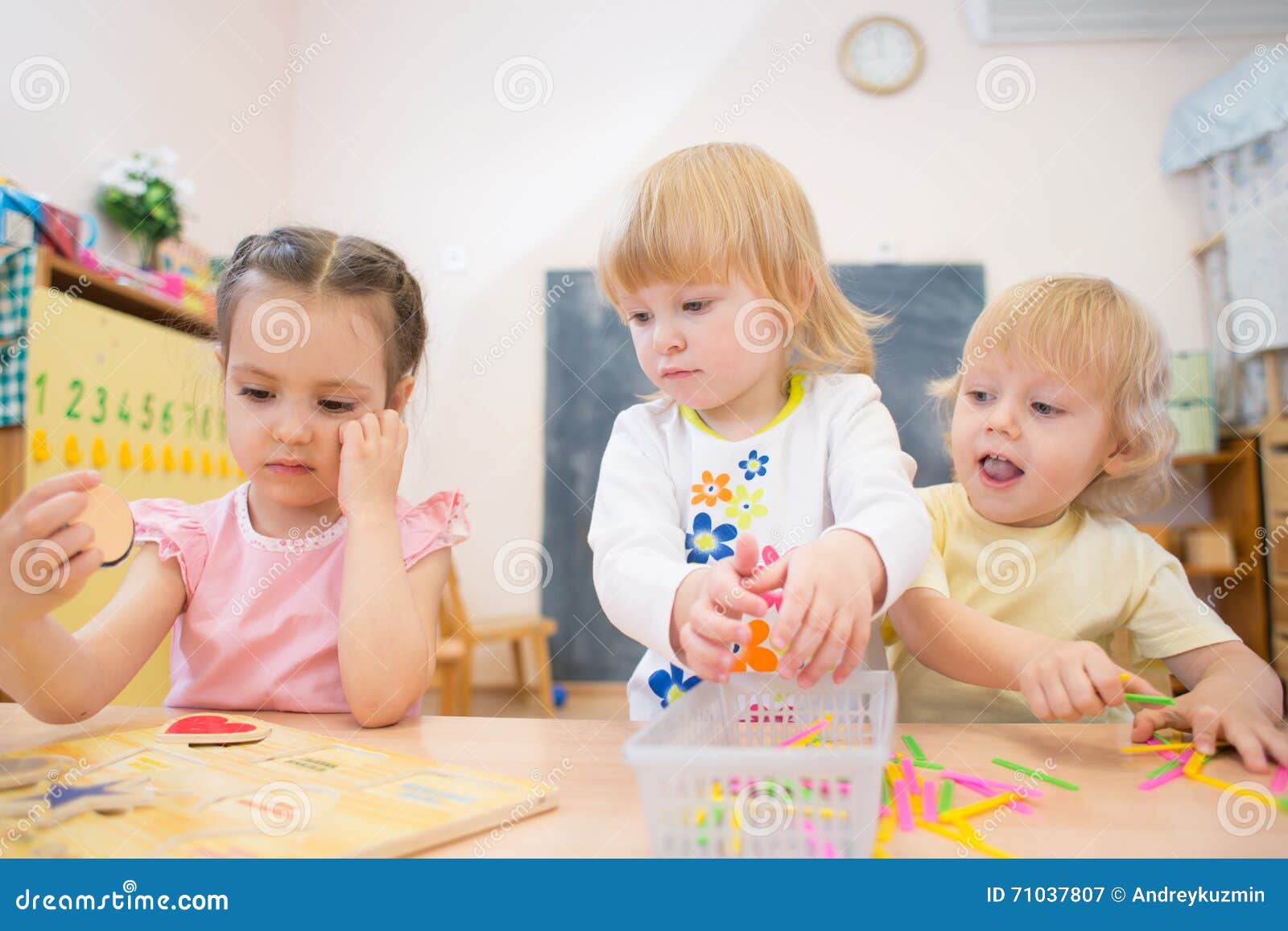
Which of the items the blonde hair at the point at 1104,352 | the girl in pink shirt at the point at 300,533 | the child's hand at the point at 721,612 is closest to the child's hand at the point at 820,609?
the child's hand at the point at 721,612

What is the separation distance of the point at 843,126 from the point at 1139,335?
2.61 meters

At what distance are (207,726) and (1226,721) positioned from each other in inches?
30.2

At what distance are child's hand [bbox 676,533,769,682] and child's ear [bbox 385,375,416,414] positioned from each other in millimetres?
570

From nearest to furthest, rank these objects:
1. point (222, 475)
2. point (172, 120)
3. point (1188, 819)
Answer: point (1188, 819)
point (222, 475)
point (172, 120)

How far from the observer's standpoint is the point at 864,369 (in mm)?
1009

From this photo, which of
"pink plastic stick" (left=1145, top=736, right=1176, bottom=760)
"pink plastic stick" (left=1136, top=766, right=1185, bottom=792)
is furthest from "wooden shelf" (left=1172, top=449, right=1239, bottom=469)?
"pink plastic stick" (left=1136, top=766, right=1185, bottom=792)

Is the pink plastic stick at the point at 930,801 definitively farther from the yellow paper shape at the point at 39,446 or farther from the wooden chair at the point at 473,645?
the wooden chair at the point at 473,645

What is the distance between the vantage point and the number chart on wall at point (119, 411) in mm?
1876

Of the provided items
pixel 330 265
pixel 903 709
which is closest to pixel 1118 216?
pixel 903 709

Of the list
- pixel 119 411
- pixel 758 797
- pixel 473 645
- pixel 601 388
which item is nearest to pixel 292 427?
pixel 758 797

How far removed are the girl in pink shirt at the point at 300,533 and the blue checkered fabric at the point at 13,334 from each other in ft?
3.51

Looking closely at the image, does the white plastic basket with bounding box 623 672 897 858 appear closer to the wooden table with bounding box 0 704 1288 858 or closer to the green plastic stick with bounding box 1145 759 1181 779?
the wooden table with bounding box 0 704 1288 858

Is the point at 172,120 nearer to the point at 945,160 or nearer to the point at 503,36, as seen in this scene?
the point at 503,36

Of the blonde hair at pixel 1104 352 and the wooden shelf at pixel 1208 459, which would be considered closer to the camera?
the blonde hair at pixel 1104 352
